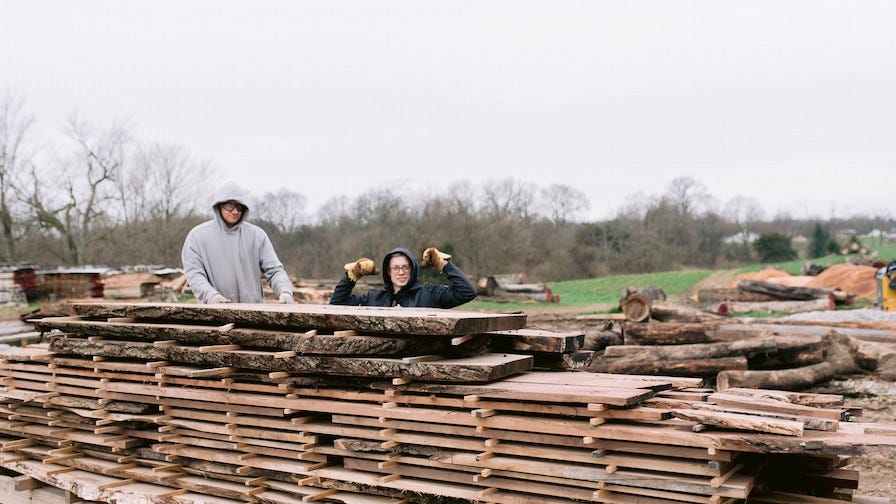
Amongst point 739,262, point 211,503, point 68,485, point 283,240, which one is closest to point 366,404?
point 211,503

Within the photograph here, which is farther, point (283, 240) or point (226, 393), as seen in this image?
point (283, 240)

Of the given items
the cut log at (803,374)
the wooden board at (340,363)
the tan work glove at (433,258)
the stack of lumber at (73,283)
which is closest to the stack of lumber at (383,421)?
the wooden board at (340,363)

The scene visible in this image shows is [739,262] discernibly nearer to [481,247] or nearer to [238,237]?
[481,247]

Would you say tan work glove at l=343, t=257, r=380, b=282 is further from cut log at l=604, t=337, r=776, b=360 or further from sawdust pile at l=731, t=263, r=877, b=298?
sawdust pile at l=731, t=263, r=877, b=298

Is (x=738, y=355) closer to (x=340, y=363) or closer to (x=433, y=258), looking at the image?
(x=433, y=258)

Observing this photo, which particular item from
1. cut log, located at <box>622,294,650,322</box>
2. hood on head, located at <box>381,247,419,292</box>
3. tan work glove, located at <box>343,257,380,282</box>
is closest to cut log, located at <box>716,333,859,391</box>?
cut log, located at <box>622,294,650,322</box>

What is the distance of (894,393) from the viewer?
9.60 meters

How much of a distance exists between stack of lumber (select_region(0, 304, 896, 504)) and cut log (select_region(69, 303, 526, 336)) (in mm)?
12

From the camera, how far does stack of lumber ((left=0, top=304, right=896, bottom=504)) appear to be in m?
3.53

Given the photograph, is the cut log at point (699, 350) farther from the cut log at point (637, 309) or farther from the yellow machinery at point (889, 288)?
the yellow machinery at point (889, 288)

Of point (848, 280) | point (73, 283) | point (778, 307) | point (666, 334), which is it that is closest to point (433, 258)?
point (666, 334)

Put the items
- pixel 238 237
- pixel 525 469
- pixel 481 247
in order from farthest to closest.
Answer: pixel 481 247 < pixel 238 237 < pixel 525 469

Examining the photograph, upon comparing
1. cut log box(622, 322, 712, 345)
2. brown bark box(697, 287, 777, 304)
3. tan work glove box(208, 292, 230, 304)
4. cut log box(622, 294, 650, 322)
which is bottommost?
brown bark box(697, 287, 777, 304)

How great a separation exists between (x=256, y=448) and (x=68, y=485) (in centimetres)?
164
